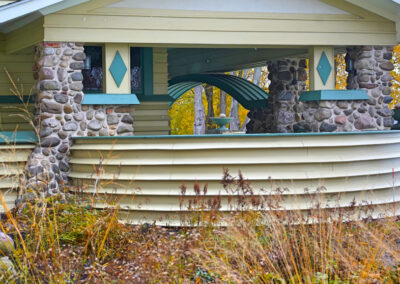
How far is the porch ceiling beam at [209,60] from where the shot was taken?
631 inches

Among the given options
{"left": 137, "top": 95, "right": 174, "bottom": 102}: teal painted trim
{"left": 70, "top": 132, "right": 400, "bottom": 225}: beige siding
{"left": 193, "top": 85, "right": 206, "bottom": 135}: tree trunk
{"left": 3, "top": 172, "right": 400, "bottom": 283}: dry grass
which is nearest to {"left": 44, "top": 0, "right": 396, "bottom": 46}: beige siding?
{"left": 70, "top": 132, "right": 400, "bottom": 225}: beige siding

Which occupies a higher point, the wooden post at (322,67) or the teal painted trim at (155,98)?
the wooden post at (322,67)

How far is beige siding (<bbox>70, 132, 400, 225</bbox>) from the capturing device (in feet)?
27.5

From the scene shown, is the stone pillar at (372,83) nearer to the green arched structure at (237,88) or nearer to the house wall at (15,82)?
the green arched structure at (237,88)

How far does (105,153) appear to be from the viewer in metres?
8.96

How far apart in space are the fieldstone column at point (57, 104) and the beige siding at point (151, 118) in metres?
3.70

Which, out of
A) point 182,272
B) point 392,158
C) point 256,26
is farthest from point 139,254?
point 256,26

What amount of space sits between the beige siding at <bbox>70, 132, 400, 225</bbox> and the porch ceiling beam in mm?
6976

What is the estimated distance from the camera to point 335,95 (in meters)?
11.7

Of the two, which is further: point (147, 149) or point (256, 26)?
point (256, 26)

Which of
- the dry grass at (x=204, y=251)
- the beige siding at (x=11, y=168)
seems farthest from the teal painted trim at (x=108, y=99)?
the dry grass at (x=204, y=251)

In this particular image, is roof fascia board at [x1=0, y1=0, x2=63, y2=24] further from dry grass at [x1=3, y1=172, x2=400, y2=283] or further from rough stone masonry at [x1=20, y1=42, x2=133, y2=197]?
dry grass at [x1=3, y1=172, x2=400, y2=283]

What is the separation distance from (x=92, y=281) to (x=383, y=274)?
2785 millimetres

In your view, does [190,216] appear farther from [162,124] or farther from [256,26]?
[162,124]
